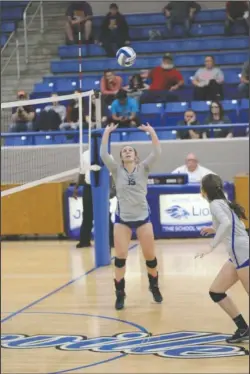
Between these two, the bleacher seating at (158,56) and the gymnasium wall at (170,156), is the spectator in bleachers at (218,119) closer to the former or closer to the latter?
the gymnasium wall at (170,156)

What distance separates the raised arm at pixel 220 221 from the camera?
5.63m

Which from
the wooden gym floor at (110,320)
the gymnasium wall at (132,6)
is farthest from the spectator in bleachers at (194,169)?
the gymnasium wall at (132,6)

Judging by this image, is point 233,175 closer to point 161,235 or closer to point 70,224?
point 161,235

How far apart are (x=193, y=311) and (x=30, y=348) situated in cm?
168

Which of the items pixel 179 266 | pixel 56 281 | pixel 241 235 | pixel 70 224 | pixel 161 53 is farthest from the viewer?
pixel 161 53

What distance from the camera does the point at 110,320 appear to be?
6.99 metres

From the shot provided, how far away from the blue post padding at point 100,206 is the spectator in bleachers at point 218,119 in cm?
350

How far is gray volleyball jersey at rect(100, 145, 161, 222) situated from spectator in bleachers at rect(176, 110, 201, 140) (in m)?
5.17

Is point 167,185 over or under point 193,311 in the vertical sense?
over

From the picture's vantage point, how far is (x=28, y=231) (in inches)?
482

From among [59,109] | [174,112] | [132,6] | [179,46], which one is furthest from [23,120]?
[132,6]

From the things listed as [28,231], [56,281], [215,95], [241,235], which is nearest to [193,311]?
[241,235]

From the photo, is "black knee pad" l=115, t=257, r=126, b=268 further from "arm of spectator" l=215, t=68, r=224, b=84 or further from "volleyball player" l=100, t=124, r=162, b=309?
"arm of spectator" l=215, t=68, r=224, b=84

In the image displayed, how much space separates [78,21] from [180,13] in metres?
1.91
